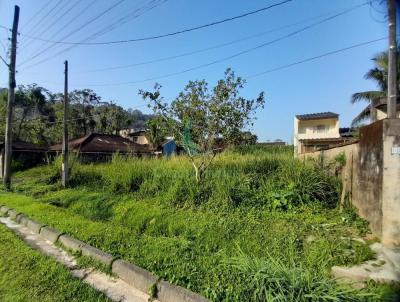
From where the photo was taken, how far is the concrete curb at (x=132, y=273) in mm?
3270

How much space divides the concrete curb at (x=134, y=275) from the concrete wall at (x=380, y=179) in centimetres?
341

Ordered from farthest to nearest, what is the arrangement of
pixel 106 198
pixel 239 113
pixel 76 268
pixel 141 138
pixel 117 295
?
pixel 141 138 < pixel 106 198 < pixel 239 113 < pixel 76 268 < pixel 117 295

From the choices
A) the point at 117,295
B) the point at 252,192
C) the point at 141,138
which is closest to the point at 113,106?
the point at 141,138

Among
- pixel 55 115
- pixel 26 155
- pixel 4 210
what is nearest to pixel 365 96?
pixel 4 210

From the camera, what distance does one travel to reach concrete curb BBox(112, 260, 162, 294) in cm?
365

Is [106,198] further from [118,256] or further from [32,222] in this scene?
[118,256]

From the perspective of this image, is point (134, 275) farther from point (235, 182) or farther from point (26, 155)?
point (26, 155)

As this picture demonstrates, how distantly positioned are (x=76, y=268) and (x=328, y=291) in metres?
3.31

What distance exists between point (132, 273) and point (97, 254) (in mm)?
935

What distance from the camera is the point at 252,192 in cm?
712

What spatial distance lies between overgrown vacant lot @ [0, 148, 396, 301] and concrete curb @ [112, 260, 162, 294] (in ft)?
0.59

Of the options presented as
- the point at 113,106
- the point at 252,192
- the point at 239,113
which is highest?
the point at 113,106

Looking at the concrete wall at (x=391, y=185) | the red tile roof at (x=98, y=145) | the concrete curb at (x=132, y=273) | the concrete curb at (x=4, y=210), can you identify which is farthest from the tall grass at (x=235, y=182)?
the red tile roof at (x=98, y=145)

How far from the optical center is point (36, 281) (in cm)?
376
